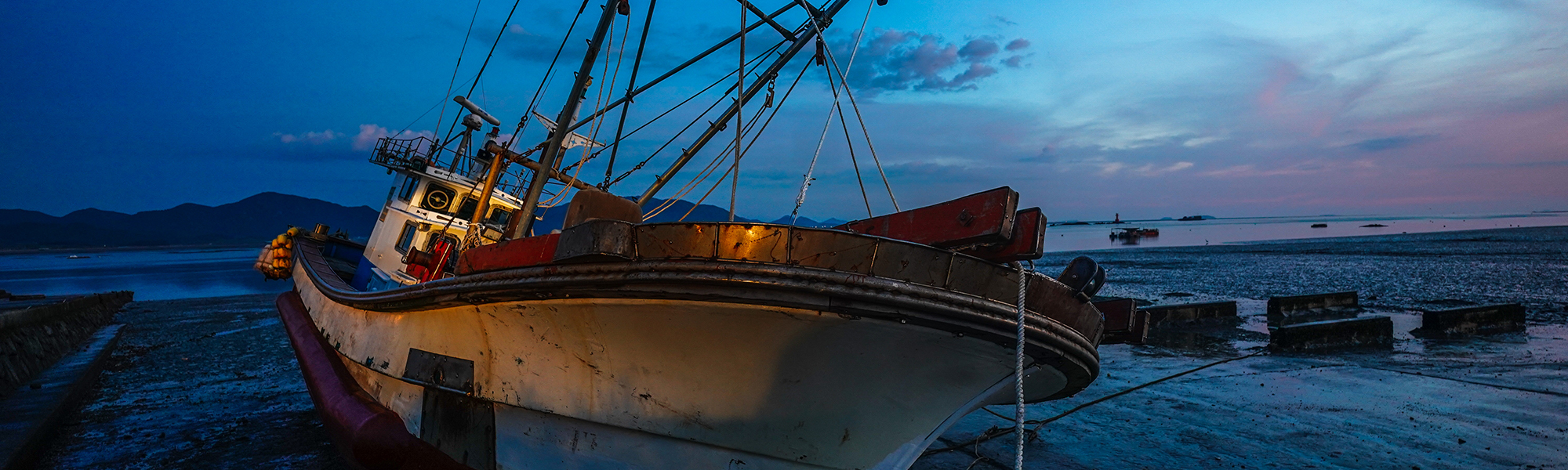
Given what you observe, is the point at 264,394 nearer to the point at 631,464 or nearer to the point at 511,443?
the point at 511,443

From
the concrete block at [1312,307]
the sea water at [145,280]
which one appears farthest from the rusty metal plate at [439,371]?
the sea water at [145,280]

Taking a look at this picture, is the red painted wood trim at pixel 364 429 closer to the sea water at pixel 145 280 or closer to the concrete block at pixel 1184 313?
the concrete block at pixel 1184 313

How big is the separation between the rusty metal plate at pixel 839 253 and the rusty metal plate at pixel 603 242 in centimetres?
80

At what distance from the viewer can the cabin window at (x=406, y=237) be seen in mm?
9086

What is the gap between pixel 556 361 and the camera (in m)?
3.72

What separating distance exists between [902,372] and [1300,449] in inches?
161

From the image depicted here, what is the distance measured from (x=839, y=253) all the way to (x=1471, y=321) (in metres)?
12.6

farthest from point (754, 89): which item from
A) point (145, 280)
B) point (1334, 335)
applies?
point (145, 280)

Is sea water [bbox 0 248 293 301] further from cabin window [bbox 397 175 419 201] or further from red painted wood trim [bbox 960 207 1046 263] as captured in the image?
red painted wood trim [bbox 960 207 1046 263]

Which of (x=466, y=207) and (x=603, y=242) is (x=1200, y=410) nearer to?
(x=603, y=242)

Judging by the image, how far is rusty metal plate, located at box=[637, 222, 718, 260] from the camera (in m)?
3.02

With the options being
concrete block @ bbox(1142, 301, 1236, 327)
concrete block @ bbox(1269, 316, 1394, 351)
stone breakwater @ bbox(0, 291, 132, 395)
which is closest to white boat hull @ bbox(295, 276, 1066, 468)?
concrete block @ bbox(1269, 316, 1394, 351)

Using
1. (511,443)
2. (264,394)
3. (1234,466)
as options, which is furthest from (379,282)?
(1234,466)

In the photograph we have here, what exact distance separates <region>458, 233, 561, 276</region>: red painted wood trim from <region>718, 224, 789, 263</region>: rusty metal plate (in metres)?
0.93
